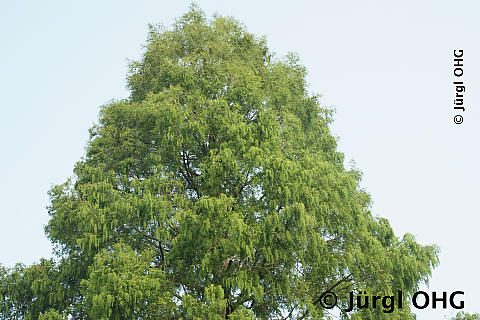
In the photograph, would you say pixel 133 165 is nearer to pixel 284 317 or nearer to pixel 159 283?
pixel 159 283

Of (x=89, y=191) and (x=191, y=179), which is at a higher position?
(x=191, y=179)

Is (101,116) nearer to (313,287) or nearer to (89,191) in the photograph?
(89,191)

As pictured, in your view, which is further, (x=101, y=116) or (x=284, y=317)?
(x=101, y=116)

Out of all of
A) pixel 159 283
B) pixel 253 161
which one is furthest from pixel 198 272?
pixel 253 161

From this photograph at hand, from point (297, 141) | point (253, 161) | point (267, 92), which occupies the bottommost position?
point (253, 161)

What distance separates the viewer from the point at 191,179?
17938mm

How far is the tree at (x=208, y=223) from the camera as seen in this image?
584 inches

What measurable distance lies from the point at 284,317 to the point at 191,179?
4.77 m

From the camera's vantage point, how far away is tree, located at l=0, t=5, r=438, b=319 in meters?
14.8

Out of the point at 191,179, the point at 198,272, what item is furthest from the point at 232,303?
the point at 191,179

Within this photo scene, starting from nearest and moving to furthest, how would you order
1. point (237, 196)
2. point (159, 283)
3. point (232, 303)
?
point (159, 283), point (232, 303), point (237, 196)

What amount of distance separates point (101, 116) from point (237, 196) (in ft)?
17.9

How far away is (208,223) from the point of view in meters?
14.7

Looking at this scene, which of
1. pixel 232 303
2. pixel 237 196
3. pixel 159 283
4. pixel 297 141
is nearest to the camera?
pixel 159 283
